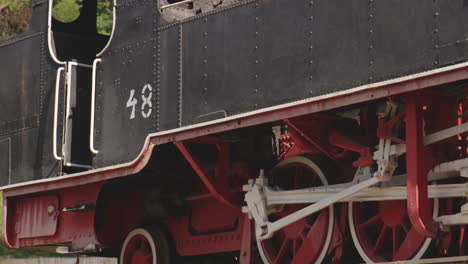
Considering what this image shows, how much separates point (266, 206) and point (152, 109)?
4.85 feet

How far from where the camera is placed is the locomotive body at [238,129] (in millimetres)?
8875

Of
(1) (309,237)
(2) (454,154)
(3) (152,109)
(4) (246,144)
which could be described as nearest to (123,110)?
(3) (152,109)

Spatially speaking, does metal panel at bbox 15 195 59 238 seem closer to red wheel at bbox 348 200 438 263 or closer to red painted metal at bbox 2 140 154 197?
red painted metal at bbox 2 140 154 197

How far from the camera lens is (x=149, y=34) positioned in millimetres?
11133

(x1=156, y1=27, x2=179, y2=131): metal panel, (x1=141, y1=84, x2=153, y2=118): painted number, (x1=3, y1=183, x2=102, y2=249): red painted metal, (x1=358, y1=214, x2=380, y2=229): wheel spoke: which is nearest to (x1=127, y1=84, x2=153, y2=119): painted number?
(x1=141, y1=84, x2=153, y2=118): painted number

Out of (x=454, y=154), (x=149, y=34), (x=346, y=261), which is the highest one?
(x=149, y=34)

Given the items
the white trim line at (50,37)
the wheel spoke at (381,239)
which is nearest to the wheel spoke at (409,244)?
the wheel spoke at (381,239)

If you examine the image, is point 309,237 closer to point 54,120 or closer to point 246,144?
point 246,144

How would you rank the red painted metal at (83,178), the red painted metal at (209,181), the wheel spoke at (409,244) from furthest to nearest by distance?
the red painted metal at (83,178), the red painted metal at (209,181), the wheel spoke at (409,244)

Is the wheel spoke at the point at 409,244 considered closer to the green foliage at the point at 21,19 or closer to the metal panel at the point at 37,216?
the metal panel at the point at 37,216

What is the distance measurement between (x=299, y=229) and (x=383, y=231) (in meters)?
1.05

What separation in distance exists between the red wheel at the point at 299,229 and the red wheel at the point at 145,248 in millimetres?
1564

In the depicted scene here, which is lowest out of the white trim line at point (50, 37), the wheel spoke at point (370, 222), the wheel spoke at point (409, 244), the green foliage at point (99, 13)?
the wheel spoke at point (409, 244)

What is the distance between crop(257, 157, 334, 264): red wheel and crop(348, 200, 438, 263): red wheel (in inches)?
11.3
